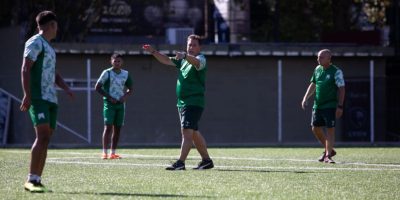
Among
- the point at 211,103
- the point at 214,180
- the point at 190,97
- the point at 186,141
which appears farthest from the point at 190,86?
the point at 211,103

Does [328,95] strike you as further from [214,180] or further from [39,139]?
[39,139]

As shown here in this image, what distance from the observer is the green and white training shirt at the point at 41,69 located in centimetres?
970

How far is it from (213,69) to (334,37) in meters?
5.90

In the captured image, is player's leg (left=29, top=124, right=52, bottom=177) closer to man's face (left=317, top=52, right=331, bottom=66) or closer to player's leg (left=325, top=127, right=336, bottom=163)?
player's leg (left=325, top=127, right=336, bottom=163)

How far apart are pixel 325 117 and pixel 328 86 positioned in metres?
0.51

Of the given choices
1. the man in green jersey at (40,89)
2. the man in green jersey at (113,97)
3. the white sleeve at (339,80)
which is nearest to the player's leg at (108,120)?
the man in green jersey at (113,97)

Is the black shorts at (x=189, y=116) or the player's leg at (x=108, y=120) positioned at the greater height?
the black shorts at (x=189, y=116)

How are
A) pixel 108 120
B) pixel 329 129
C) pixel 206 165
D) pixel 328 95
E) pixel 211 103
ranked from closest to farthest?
pixel 206 165
pixel 329 129
pixel 328 95
pixel 108 120
pixel 211 103

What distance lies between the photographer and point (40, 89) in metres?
9.74

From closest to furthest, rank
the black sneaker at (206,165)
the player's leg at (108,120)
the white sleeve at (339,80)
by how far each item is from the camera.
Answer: the black sneaker at (206,165) → the white sleeve at (339,80) → the player's leg at (108,120)

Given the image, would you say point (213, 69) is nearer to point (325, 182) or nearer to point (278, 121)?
point (278, 121)

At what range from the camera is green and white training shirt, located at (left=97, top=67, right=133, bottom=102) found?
55.9 feet

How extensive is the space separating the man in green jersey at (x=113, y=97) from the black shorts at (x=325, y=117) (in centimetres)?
344

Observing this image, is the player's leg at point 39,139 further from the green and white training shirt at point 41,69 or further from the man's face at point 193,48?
the man's face at point 193,48
